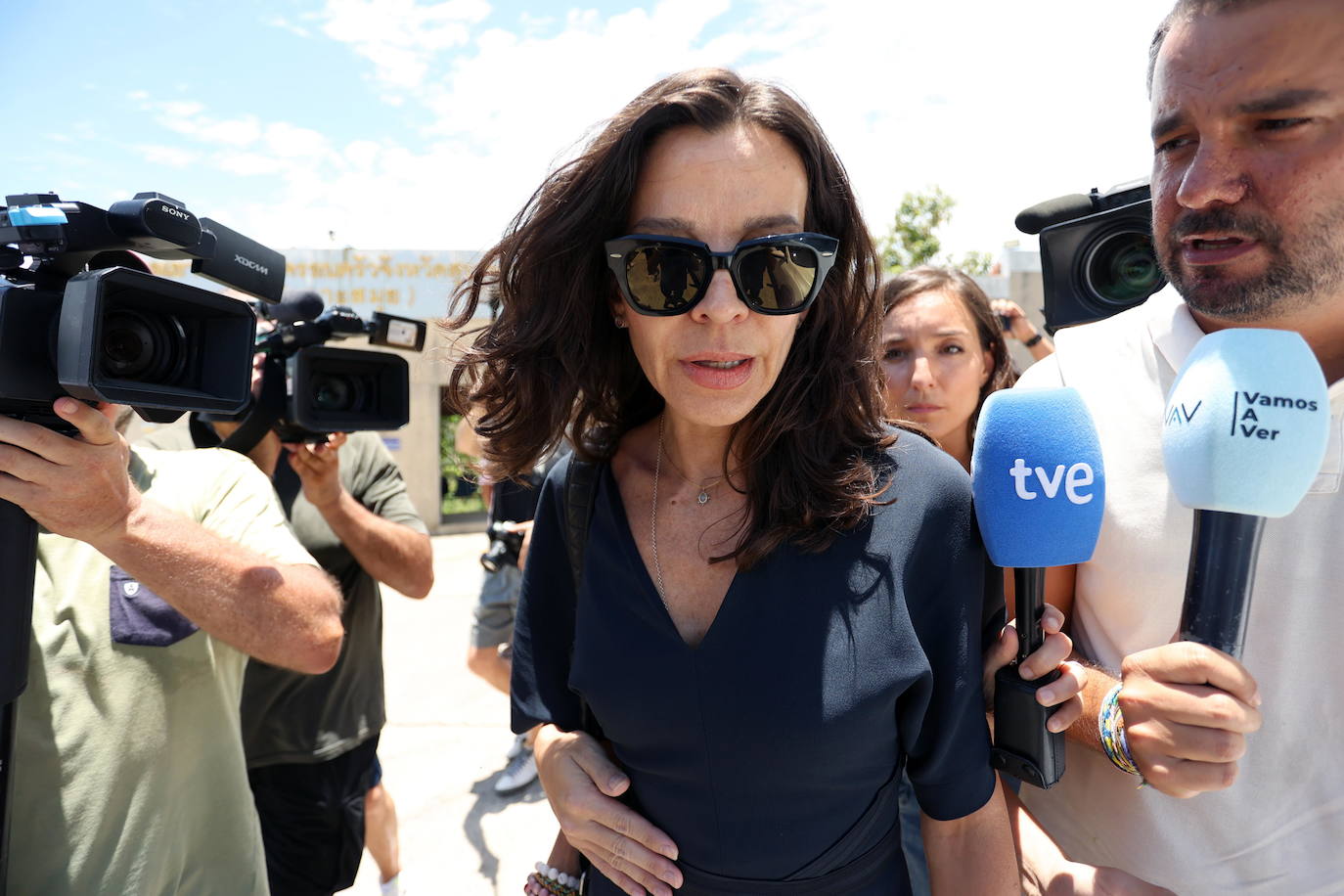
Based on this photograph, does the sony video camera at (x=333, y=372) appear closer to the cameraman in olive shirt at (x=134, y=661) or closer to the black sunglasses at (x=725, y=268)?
the cameraman in olive shirt at (x=134, y=661)

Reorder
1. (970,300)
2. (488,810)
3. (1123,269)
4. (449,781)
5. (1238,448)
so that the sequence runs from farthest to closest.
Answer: (449,781) < (488,810) < (970,300) < (1123,269) < (1238,448)

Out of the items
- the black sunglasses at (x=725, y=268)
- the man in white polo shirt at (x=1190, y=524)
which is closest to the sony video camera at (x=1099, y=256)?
→ the man in white polo shirt at (x=1190, y=524)

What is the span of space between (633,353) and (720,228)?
47 centimetres

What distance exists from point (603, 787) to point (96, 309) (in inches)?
43.5

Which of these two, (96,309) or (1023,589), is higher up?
(96,309)

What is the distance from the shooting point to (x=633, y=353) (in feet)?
5.97

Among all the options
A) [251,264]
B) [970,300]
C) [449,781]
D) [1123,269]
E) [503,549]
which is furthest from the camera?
[449,781]

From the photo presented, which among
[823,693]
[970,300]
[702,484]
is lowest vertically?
[823,693]

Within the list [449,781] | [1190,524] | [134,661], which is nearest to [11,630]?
[134,661]

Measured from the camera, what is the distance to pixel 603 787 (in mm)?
1429

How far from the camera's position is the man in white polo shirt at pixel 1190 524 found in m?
1.10

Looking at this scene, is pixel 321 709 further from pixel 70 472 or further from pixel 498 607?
pixel 70 472

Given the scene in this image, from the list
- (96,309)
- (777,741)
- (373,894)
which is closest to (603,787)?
(777,741)

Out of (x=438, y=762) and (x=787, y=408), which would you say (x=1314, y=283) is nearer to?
(x=787, y=408)
